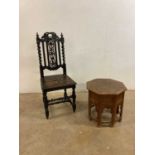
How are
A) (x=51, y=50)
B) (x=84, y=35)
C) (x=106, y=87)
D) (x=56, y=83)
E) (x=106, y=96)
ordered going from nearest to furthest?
(x=106, y=96) → (x=106, y=87) → (x=56, y=83) → (x=51, y=50) → (x=84, y=35)

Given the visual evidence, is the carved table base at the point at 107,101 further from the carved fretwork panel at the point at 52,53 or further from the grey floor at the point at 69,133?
the carved fretwork panel at the point at 52,53

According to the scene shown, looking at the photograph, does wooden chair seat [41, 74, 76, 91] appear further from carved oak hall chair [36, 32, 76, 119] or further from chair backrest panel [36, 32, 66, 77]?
chair backrest panel [36, 32, 66, 77]

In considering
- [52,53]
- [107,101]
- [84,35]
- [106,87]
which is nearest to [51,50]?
[52,53]

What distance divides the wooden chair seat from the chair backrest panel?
169 mm

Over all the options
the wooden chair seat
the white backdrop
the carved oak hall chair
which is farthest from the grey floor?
the white backdrop

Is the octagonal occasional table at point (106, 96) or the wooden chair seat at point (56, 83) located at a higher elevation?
the wooden chair seat at point (56, 83)

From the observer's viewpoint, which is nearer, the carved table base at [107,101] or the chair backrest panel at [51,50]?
the carved table base at [107,101]

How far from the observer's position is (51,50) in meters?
2.83

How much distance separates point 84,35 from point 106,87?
3.48 feet

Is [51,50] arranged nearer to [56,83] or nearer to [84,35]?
[56,83]

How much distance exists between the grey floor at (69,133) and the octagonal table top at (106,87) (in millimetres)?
469

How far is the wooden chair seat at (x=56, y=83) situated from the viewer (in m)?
2.55

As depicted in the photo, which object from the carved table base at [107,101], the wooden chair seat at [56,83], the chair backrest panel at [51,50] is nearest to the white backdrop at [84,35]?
the chair backrest panel at [51,50]

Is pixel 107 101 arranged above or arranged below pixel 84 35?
below
